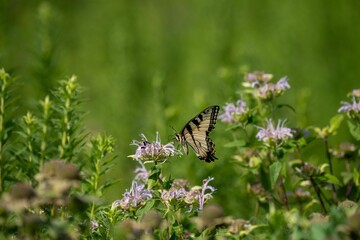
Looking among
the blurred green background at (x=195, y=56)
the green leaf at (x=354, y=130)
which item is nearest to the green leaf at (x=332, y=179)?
the green leaf at (x=354, y=130)

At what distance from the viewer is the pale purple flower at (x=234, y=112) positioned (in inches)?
61.5

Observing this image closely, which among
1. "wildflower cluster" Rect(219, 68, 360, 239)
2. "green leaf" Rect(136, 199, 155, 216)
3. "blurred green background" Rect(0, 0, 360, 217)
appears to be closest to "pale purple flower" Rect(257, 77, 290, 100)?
"wildflower cluster" Rect(219, 68, 360, 239)

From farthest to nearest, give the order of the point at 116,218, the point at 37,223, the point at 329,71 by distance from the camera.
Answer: the point at 329,71 < the point at 116,218 < the point at 37,223

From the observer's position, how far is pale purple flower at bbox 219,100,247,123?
1562mm

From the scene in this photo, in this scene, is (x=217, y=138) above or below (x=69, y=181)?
above

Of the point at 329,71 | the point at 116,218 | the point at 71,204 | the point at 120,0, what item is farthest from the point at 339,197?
the point at 120,0

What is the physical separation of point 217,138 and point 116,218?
132 cm

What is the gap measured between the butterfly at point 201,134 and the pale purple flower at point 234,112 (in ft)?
0.34

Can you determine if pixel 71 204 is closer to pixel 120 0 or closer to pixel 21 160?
pixel 21 160

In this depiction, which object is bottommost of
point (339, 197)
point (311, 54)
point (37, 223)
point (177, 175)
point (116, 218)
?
point (37, 223)

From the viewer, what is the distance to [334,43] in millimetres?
4340

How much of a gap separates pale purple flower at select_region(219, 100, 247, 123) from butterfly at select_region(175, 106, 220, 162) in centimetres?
10

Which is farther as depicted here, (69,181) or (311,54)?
(311,54)

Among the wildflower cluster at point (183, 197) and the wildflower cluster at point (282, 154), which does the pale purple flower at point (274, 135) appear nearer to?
the wildflower cluster at point (282, 154)
